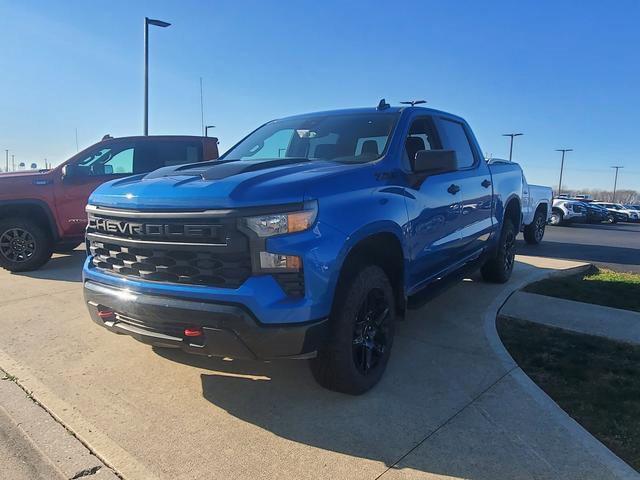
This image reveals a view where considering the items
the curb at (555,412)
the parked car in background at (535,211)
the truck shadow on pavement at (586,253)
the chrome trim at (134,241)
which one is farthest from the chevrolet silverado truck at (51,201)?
the truck shadow on pavement at (586,253)

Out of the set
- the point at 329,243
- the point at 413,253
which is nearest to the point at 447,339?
the point at 413,253

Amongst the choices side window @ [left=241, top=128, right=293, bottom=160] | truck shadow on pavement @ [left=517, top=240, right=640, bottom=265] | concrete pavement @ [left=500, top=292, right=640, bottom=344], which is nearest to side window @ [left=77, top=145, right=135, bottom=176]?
side window @ [left=241, top=128, right=293, bottom=160]

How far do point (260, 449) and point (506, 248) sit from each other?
482 cm

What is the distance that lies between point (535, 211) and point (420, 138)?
8.60 meters

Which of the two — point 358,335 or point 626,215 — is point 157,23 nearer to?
point 358,335

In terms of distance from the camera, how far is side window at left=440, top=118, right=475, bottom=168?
4.91m

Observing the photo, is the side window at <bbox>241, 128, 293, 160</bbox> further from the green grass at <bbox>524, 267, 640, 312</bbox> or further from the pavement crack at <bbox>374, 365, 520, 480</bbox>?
the green grass at <bbox>524, 267, 640, 312</bbox>

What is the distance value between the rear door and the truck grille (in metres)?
2.66

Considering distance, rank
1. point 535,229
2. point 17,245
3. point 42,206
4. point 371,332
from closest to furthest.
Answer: point 371,332
point 17,245
point 42,206
point 535,229

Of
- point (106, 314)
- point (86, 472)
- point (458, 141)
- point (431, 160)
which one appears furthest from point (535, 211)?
point (86, 472)

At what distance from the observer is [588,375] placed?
12.1 ft

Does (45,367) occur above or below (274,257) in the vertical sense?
below

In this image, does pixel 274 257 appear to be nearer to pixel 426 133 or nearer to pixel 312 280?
pixel 312 280

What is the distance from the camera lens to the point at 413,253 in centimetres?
373
